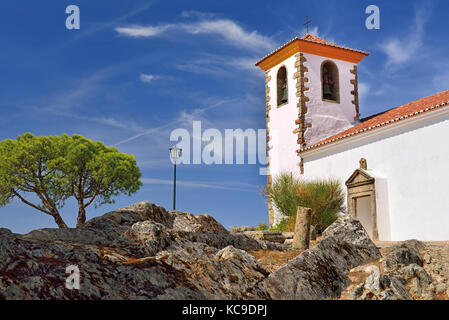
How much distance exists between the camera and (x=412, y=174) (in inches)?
543

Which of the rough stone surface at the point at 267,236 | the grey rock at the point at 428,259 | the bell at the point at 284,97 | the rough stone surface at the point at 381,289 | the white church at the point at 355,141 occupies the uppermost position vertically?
the bell at the point at 284,97

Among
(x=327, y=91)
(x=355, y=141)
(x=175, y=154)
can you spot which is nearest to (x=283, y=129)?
(x=327, y=91)

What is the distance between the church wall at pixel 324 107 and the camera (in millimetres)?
19219

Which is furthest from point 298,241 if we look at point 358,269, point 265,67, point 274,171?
point 265,67

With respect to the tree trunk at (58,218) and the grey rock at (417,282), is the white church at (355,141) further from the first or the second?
the tree trunk at (58,218)

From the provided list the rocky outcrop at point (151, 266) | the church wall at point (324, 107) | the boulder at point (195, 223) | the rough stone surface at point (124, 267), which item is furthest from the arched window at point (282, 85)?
the rough stone surface at point (124, 267)

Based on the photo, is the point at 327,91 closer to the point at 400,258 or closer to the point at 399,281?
the point at 400,258

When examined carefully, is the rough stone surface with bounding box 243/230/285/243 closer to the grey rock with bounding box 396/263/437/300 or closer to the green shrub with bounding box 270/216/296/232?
the green shrub with bounding box 270/216/296/232

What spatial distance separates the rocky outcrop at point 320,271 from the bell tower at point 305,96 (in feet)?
39.3

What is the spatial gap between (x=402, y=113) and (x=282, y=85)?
21.3ft

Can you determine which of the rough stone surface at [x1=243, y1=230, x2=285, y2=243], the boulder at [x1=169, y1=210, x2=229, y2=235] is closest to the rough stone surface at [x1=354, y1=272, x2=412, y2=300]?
the boulder at [x1=169, y1=210, x2=229, y2=235]

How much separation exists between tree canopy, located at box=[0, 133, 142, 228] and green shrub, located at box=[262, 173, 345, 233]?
419 inches

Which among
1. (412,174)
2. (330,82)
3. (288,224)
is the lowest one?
(288,224)

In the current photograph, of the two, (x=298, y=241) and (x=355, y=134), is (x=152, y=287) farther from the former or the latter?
(x=355, y=134)
